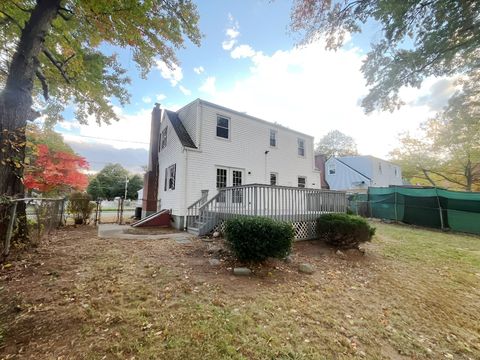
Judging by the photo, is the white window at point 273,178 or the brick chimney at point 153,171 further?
the white window at point 273,178

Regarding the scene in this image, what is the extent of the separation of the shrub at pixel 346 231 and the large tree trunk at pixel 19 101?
7.87m

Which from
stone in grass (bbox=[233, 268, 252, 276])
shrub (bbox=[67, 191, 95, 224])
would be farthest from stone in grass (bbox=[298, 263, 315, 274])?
shrub (bbox=[67, 191, 95, 224])

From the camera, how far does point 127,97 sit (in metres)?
9.37

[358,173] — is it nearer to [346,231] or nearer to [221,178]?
[221,178]

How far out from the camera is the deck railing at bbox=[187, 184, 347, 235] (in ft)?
22.1

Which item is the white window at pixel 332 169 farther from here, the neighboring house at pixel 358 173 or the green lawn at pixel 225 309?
the green lawn at pixel 225 309

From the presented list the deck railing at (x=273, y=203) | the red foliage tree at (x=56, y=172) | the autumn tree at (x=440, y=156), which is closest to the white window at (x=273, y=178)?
the deck railing at (x=273, y=203)

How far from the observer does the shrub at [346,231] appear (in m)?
6.31

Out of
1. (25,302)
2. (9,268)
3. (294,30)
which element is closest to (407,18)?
(294,30)

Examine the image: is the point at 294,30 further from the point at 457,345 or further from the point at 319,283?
the point at 457,345

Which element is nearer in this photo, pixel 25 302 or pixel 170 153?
pixel 25 302

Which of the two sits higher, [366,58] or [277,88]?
[277,88]

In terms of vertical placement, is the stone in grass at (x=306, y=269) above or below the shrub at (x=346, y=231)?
below

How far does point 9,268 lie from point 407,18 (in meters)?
9.29
